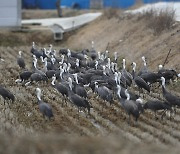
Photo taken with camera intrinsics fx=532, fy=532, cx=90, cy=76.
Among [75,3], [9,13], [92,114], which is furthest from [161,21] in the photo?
[75,3]

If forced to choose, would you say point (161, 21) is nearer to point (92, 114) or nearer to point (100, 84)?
point (100, 84)

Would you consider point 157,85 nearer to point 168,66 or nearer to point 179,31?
point 168,66

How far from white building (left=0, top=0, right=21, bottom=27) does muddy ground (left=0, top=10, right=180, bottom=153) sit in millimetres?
939

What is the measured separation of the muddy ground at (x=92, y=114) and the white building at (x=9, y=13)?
94 centimetres

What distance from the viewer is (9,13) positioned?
129 feet

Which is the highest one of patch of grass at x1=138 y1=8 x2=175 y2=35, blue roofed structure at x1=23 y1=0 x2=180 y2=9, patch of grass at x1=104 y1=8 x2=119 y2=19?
patch of grass at x1=138 y1=8 x2=175 y2=35

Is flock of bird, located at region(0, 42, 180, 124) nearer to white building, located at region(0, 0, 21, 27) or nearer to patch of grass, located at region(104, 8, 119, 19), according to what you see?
white building, located at region(0, 0, 21, 27)

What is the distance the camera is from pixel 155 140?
13578 millimetres

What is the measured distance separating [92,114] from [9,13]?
24.2 meters

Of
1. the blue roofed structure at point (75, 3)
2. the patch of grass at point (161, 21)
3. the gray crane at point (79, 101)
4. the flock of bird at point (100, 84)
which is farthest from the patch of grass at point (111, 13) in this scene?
the gray crane at point (79, 101)

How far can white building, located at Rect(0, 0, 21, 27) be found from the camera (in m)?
39.2

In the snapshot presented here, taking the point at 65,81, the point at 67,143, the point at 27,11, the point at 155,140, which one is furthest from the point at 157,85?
the point at 27,11

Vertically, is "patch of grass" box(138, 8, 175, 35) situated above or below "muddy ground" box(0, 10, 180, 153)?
above

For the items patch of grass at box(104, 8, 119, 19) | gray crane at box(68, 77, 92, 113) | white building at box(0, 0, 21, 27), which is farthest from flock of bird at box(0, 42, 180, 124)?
patch of grass at box(104, 8, 119, 19)
